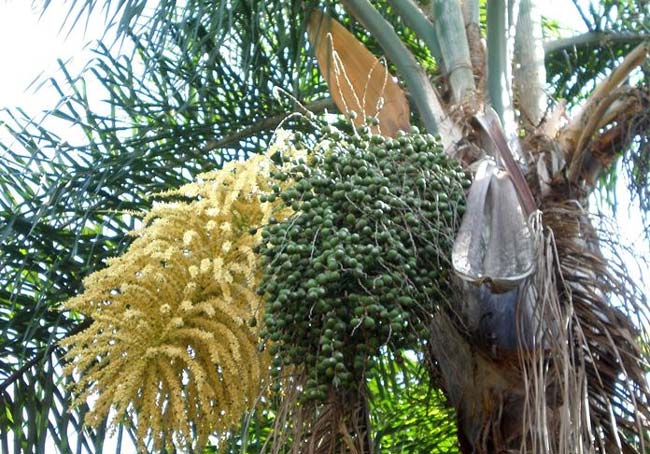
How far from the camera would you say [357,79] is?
3588 millimetres

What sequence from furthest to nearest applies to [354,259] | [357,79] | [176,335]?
1. [357,79]
2. [176,335]
3. [354,259]

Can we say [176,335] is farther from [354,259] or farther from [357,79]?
[357,79]

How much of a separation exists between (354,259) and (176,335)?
47cm

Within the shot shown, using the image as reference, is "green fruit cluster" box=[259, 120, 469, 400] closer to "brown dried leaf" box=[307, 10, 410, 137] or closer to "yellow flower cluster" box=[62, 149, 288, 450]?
"yellow flower cluster" box=[62, 149, 288, 450]

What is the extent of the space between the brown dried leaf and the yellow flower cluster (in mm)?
596

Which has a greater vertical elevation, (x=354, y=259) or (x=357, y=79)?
Answer: (x=357, y=79)

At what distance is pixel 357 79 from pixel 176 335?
1.12 m

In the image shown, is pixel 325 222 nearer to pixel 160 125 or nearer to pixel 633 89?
pixel 633 89

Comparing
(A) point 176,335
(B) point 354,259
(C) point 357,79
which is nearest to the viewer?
(B) point 354,259

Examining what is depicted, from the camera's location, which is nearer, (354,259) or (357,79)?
(354,259)

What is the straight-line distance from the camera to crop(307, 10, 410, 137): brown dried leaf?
341 cm

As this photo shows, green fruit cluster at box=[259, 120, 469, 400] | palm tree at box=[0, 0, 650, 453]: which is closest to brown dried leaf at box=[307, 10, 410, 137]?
palm tree at box=[0, 0, 650, 453]

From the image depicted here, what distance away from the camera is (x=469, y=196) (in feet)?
9.45

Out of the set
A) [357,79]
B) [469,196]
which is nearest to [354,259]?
[469,196]
